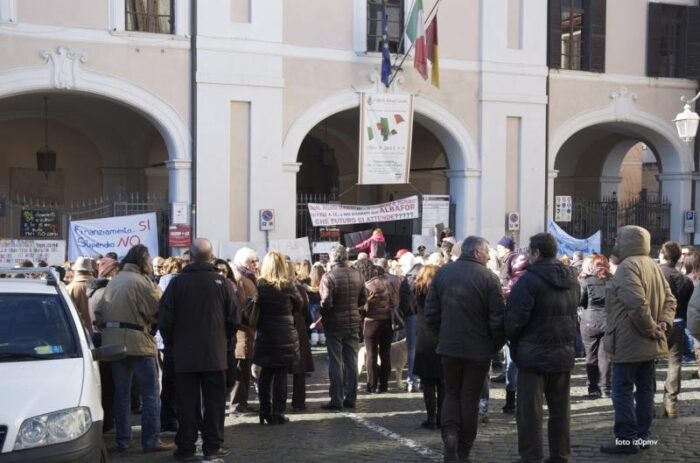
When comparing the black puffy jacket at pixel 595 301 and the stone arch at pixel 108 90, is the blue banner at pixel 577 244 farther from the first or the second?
the stone arch at pixel 108 90

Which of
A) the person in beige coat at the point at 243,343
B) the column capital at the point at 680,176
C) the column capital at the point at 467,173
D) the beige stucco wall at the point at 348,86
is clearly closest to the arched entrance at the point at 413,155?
the column capital at the point at 467,173

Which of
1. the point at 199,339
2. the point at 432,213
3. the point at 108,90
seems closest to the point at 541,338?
the point at 199,339

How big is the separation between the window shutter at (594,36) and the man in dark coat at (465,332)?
14.6m

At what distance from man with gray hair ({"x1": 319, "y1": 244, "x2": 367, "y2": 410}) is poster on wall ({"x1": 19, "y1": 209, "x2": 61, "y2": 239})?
34.4 ft

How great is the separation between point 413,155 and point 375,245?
9.82 meters

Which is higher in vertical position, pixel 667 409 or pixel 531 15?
pixel 531 15

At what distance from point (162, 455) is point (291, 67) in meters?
11.5

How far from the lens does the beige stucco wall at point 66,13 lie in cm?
1592

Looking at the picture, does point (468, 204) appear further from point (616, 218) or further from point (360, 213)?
point (616, 218)

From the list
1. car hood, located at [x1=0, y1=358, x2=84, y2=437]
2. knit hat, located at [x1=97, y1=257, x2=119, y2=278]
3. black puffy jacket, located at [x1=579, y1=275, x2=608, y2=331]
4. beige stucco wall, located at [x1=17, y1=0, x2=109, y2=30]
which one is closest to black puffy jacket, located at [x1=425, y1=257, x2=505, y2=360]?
car hood, located at [x1=0, y1=358, x2=84, y2=437]

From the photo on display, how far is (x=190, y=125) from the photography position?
17266 millimetres

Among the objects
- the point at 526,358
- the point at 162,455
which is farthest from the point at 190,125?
the point at 526,358

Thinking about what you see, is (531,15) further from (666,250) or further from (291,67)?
(666,250)

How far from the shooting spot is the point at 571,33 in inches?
806
